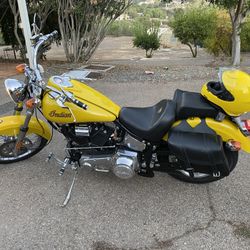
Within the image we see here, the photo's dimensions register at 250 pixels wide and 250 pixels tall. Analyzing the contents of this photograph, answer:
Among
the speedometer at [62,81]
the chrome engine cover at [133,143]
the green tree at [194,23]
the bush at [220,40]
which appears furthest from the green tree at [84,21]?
the chrome engine cover at [133,143]

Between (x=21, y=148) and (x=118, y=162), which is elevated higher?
(x=118, y=162)

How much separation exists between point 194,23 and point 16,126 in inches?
367

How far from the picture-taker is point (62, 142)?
14.5 feet

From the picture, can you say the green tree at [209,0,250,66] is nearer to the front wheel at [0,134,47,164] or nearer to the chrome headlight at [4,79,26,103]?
the front wheel at [0,134,47,164]

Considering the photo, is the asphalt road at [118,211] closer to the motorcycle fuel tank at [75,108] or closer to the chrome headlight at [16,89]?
the motorcycle fuel tank at [75,108]

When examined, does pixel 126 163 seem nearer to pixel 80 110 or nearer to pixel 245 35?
pixel 80 110

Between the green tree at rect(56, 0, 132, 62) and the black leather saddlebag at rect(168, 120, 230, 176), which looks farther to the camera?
the green tree at rect(56, 0, 132, 62)

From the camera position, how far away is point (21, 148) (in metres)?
3.84

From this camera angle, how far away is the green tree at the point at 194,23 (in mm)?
11508

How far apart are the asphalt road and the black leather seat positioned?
2.17 ft

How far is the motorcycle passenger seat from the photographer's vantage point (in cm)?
288

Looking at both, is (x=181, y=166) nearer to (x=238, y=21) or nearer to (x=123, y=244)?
(x=123, y=244)

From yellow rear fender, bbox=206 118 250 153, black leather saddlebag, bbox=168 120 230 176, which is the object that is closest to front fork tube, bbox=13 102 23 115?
black leather saddlebag, bbox=168 120 230 176

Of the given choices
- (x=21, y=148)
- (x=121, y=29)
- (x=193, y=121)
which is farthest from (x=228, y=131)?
(x=121, y=29)
